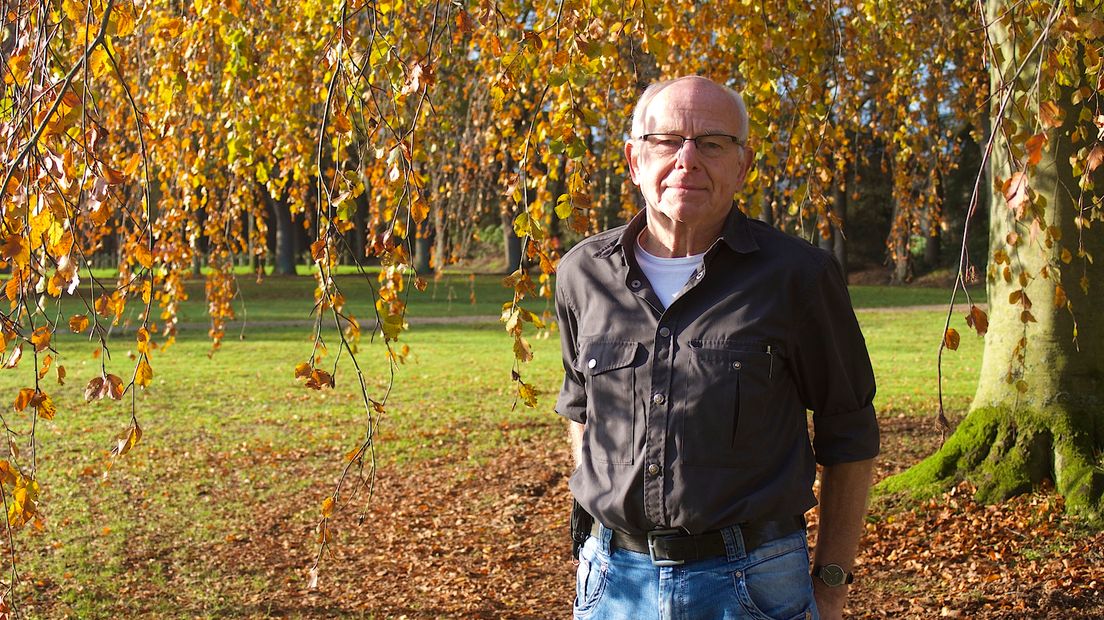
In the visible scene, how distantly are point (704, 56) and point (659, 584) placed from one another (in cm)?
427

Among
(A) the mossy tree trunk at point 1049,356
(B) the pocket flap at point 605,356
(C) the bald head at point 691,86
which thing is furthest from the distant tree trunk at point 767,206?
(A) the mossy tree trunk at point 1049,356

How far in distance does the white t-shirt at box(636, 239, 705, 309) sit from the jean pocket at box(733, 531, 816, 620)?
429mm

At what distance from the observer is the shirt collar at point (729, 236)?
180 cm

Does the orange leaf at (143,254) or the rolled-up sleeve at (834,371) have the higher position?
the orange leaf at (143,254)

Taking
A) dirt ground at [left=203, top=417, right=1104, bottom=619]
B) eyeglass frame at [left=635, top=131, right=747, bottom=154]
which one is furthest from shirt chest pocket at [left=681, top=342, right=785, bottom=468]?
dirt ground at [left=203, top=417, right=1104, bottom=619]

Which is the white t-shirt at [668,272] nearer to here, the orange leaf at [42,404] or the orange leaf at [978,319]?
the orange leaf at [978,319]

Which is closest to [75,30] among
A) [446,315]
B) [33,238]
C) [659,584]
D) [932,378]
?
[33,238]

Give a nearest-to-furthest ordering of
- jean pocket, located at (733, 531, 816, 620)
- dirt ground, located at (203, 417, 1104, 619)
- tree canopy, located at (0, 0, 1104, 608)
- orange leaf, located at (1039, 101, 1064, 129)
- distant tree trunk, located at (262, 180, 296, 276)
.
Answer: jean pocket, located at (733, 531, 816, 620), tree canopy, located at (0, 0, 1104, 608), orange leaf, located at (1039, 101, 1064, 129), dirt ground, located at (203, 417, 1104, 619), distant tree trunk, located at (262, 180, 296, 276)

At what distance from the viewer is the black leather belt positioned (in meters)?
1.75

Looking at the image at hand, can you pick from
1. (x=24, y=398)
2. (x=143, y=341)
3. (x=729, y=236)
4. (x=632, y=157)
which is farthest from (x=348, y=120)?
(x=729, y=236)

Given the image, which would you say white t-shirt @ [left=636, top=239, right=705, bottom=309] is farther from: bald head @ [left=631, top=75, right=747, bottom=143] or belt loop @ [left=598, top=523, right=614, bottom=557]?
belt loop @ [left=598, top=523, right=614, bottom=557]

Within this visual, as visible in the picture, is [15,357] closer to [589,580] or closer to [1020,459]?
[589,580]

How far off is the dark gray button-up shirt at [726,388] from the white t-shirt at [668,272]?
31 millimetres

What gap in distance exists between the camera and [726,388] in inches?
69.6
